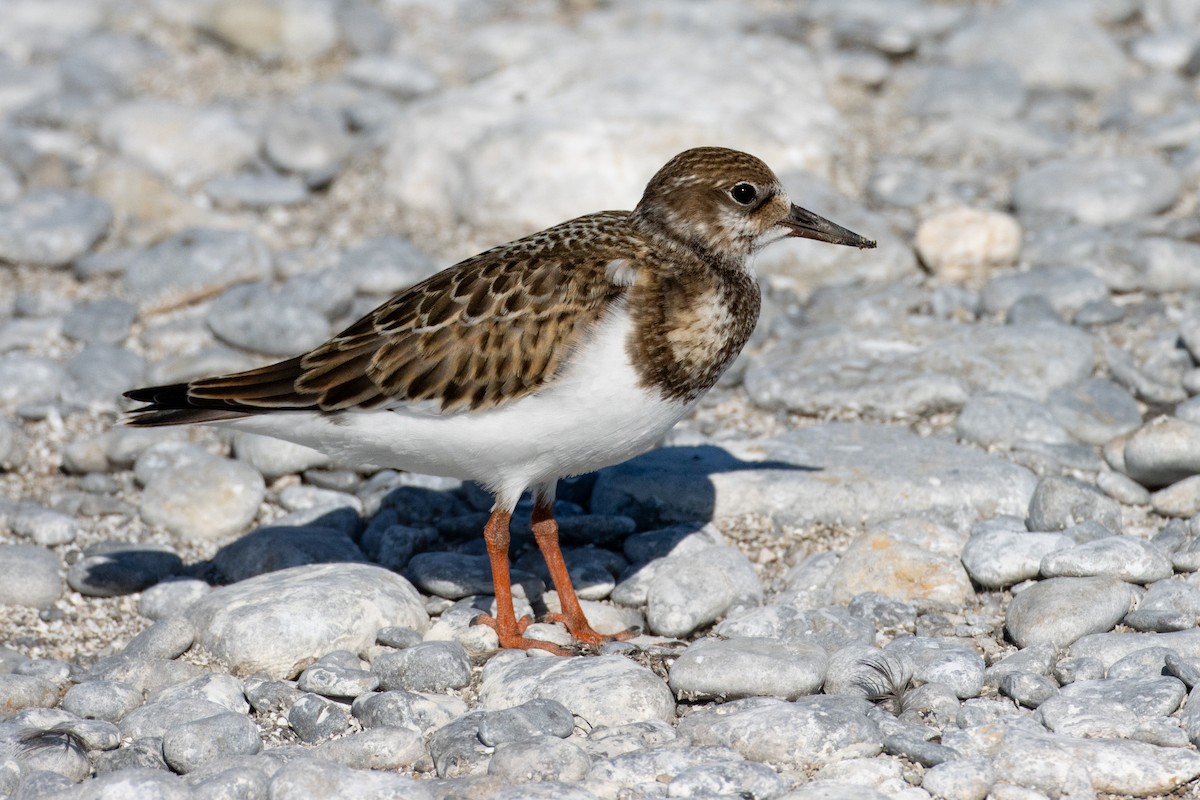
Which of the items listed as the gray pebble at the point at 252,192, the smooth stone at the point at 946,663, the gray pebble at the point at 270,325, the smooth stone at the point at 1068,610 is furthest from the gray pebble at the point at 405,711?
the gray pebble at the point at 252,192

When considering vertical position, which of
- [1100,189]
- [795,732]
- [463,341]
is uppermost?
[463,341]

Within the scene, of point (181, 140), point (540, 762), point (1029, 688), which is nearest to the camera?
point (540, 762)

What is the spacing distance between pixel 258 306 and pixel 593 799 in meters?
5.30

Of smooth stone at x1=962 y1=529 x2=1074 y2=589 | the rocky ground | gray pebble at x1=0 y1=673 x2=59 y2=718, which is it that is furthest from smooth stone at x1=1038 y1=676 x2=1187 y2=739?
gray pebble at x1=0 y1=673 x2=59 y2=718

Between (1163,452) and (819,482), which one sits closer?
(1163,452)

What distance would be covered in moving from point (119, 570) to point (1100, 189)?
7102 millimetres

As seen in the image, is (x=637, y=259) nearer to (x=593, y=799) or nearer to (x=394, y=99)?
(x=593, y=799)

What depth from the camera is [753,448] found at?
7980 millimetres

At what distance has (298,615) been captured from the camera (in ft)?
20.6

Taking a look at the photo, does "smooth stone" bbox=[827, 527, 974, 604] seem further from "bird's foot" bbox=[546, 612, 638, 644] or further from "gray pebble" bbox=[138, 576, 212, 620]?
"gray pebble" bbox=[138, 576, 212, 620]

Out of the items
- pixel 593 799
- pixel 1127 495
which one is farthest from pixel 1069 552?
pixel 593 799

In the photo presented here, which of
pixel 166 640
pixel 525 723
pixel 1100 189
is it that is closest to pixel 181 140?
pixel 166 640

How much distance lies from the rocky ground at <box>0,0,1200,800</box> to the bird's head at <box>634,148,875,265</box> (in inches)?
57.6

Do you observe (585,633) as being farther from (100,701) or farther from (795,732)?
(100,701)
